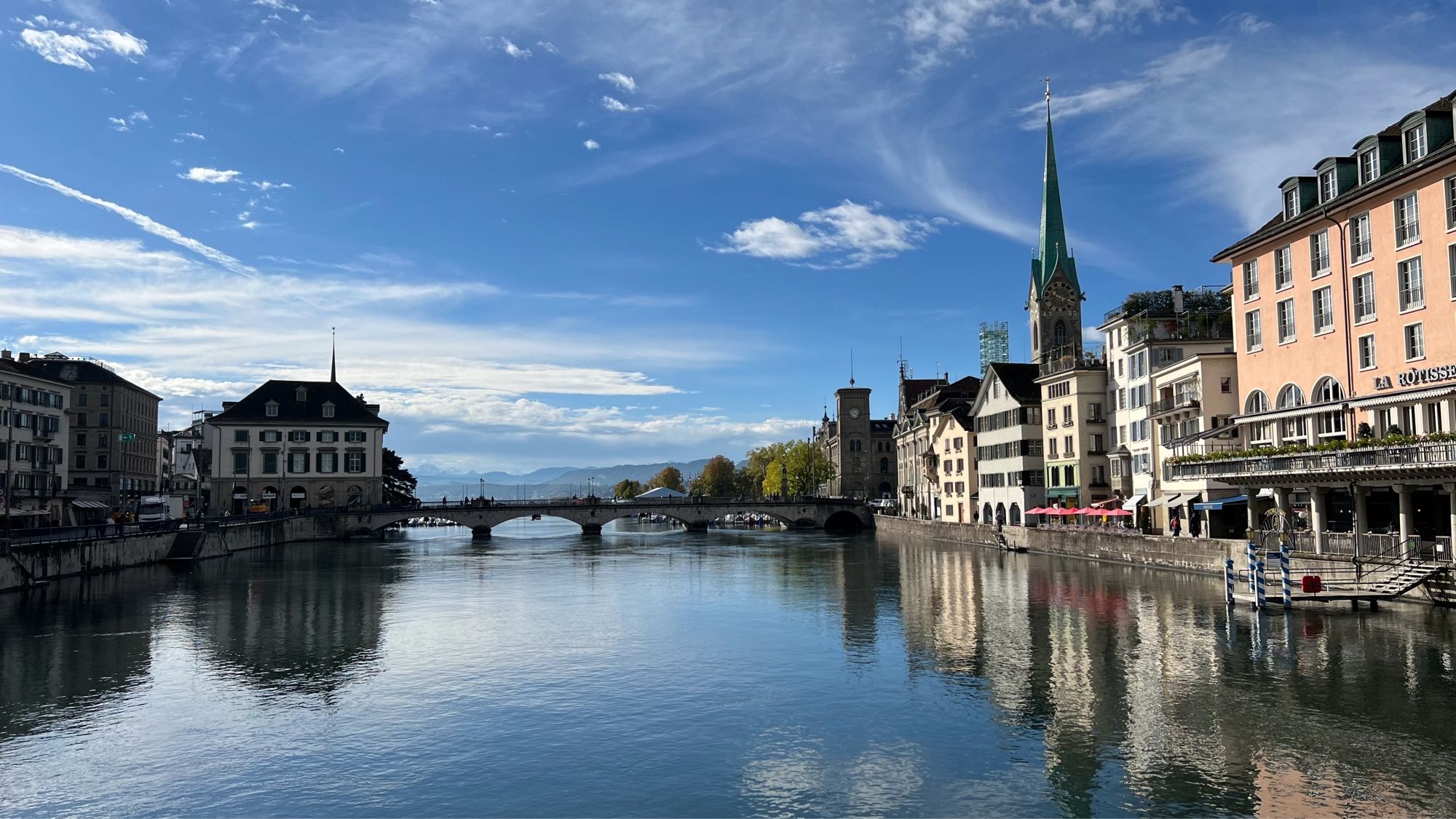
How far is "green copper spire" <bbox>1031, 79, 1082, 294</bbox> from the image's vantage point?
133 meters

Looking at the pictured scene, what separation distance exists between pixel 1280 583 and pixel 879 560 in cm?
3903

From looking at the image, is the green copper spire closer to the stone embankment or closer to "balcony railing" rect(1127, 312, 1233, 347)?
"balcony railing" rect(1127, 312, 1233, 347)

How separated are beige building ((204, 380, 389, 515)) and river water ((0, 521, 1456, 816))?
7546 centimetres

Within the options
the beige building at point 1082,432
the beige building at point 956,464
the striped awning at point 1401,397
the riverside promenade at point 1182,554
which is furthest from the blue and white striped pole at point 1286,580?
the beige building at point 956,464

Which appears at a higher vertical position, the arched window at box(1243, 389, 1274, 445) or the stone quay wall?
the arched window at box(1243, 389, 1274, 445)

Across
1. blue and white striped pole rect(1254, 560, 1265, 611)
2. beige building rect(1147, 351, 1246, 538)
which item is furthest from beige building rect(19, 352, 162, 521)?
blue and white striped pole rect(1254, 560, 1265, 611)

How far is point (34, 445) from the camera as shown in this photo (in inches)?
3499

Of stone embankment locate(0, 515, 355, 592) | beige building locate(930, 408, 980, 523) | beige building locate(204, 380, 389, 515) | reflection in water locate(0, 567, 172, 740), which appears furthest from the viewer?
beige building locate(204, 380, 389, 515)

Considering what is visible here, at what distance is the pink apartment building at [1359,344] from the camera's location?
1612 inches

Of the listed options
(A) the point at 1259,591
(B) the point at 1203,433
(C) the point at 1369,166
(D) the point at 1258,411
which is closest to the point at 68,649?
(A) the point at 1259,591

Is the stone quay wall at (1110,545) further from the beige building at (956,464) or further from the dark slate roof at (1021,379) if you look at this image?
the dark slate roof at (1021,379)

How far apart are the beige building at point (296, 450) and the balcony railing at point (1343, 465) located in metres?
104

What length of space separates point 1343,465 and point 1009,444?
181 feet

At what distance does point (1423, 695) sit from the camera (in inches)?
1030
